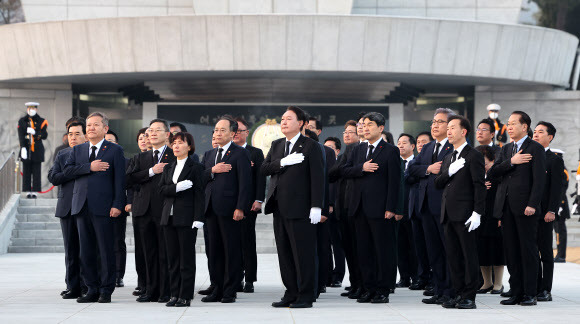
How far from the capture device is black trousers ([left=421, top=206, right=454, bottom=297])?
9195 millimetres

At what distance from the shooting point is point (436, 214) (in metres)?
9.31

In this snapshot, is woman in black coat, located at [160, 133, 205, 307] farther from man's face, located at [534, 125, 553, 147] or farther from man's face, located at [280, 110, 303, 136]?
man's face, located at [534, 125, 553, 147]

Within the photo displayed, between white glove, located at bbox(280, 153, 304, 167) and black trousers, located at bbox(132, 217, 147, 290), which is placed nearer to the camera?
white glove, located at bbox(280, 153, 304, 167)

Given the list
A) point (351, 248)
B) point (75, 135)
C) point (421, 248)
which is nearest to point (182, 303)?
point (351, 248)

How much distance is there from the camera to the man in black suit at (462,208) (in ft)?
28.5

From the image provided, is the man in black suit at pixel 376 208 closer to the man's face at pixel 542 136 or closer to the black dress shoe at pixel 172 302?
the man's face at pixel 542 136

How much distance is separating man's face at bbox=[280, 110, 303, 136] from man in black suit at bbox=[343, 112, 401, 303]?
2.97 feet

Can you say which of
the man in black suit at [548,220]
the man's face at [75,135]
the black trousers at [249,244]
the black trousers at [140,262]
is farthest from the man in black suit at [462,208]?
the man's face at [75,135]

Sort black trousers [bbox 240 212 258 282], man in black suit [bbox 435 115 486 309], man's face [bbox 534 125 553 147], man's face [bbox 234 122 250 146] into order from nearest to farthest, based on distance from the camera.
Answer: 1. man in black suit [bbox 435 115 486 309]
2. man's face [bbox 534 125 553 147]
3. man's face [bbox 234 122 250 146]
4. black trousers [bbox 240 212 258 282]

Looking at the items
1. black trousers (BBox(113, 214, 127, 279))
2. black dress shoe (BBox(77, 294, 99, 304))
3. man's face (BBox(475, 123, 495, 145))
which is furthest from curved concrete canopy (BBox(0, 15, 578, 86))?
black dress shoe (BBox(77, 294, 99, 304))

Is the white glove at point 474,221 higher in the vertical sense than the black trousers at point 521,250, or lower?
higher

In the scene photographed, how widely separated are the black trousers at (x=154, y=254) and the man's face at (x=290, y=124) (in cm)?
178

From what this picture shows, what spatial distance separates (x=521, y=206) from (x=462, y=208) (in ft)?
2.79

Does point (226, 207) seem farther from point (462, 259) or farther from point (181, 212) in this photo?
point (462, 259)
